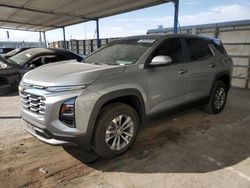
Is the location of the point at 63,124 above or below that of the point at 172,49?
A: below

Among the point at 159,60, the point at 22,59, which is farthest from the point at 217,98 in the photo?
the point at 22,59

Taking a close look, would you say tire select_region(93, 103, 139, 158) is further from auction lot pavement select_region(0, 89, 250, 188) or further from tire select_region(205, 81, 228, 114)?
tire select_region(205, 81, 228, 114)

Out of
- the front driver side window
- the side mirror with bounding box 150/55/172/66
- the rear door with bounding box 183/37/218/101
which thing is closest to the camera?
the side mirror with bounding box 150/55/172/66

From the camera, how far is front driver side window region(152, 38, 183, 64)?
3.91 meters

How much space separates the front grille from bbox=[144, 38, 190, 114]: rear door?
158 centimetres

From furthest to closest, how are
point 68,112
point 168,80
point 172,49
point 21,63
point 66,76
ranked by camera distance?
point 21,63 < point 172,49 < point 168,80 < point 66,76 < point 68,112

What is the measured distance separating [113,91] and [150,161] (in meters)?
1.18

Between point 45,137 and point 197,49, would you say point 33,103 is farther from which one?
point 197,49

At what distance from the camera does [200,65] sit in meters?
4.64

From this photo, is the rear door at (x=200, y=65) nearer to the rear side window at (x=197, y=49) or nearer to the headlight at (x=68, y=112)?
the rear side window at (x=197, y=49)

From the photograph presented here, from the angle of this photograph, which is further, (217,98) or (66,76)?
(217,98)

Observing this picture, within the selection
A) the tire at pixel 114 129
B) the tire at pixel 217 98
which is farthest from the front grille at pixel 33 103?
the tire at pixel 217 98

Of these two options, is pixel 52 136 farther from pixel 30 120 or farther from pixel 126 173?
pixel 126 173

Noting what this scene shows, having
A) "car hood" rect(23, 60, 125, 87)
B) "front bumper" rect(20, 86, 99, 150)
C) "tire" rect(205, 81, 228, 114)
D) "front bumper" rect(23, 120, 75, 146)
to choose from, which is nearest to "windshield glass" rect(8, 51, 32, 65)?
"car hood" rect(23, 60, 125, 87)
